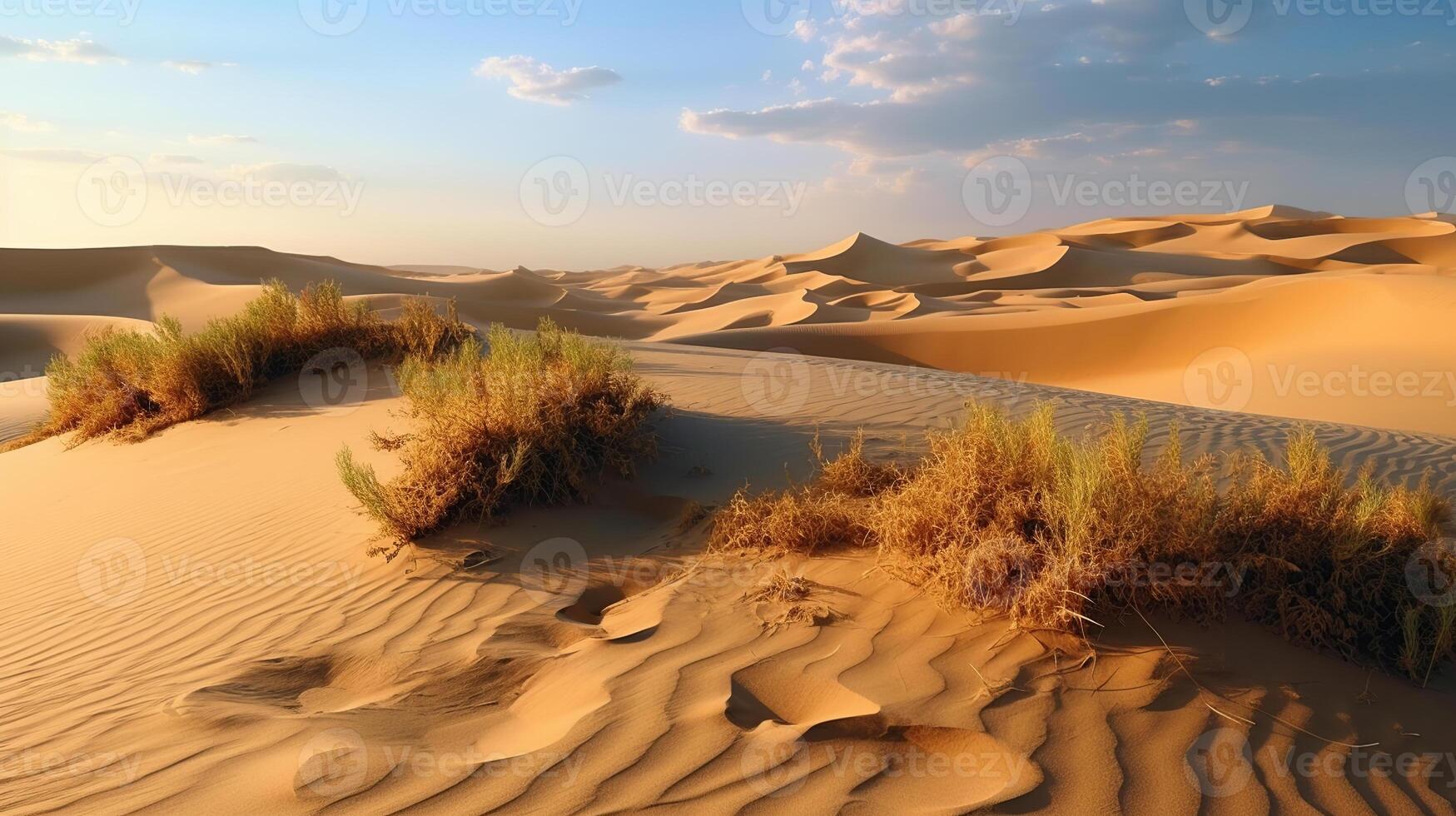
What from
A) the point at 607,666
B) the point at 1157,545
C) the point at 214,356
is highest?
the point at 214,356

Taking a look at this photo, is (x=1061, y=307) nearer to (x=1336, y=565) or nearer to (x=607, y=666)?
(x=1336, y=565)

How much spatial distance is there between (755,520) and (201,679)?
2.71 m

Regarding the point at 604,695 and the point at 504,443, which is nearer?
the point at 604,695

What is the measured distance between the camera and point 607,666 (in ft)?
11.0

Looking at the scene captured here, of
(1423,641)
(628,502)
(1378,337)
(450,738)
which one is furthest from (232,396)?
(1378,337)

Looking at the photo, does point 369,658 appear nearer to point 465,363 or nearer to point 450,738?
point 450,738

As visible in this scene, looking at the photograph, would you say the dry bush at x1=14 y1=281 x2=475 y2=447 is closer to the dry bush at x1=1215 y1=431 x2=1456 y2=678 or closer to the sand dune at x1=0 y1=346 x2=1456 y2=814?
the sand dune at x1=0 y1=346 x2=1456 y2=814

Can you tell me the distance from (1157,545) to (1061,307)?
2217 cm

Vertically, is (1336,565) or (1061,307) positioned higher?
(1336,565)

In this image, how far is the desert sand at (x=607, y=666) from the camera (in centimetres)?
253

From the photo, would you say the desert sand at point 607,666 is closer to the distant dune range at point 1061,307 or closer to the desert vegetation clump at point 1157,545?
the desert vegetation clump at point 1157,545

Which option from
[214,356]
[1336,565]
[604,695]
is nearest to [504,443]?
[604,695]

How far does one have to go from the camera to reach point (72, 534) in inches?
248

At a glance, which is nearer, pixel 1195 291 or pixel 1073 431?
pixel 1073 431
